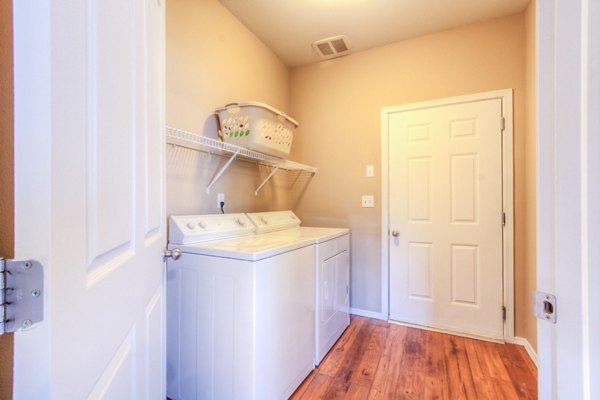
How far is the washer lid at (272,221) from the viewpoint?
207cm

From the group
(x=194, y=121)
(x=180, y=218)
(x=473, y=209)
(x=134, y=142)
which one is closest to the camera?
(x=134, y=142)

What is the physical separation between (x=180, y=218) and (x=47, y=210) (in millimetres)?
1273

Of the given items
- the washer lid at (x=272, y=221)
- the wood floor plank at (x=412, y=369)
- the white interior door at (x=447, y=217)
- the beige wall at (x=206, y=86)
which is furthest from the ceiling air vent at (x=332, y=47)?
the wood floor plank at (x=412, y=369)

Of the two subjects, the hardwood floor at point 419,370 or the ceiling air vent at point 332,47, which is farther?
the ceiling air vent at point 332,47

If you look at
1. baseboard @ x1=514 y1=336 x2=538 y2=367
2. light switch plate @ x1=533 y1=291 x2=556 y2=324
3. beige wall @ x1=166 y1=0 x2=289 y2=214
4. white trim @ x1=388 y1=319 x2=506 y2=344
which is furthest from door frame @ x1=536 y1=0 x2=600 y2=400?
white trim @ x1=388 y1=319 x2=506 y2=344

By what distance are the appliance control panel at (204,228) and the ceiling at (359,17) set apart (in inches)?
65.2

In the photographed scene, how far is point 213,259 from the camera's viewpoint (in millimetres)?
1320

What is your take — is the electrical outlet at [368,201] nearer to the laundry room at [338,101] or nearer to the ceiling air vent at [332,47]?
the laundry room at [338,101]

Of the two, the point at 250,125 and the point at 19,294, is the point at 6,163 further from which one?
the point at 250,125

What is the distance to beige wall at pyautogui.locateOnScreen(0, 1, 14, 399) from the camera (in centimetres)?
30

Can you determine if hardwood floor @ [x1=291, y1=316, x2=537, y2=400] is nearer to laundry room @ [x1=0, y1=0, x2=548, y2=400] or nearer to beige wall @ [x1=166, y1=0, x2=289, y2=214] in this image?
laundry room @ [x1=0, y1=0, x2=548, y2=400]

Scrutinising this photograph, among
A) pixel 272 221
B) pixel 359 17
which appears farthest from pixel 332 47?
pixel 272 221

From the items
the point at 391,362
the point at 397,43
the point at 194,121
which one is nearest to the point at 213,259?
the point at 194,121

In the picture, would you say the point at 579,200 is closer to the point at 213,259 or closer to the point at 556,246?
the point at 556,246
